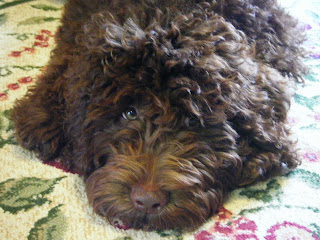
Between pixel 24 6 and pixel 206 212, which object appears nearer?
pixel 206 212

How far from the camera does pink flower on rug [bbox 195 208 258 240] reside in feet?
5.06

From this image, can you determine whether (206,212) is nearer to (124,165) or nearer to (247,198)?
(247,198)

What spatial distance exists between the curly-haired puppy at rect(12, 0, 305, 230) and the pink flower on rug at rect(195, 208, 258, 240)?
0.05 metres

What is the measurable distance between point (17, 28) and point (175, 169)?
2.36 metres

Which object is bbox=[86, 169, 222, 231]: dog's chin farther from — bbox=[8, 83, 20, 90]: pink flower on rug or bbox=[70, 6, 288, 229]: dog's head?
bbox=[8, 83, 20, 90]: pink flower on rug

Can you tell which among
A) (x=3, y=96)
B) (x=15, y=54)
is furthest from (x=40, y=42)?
(x=3, y=96)

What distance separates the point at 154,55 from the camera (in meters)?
1.54

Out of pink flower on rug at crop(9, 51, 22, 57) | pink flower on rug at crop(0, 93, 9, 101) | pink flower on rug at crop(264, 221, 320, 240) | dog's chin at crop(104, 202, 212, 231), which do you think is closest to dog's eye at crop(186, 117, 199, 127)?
dog's chin at crop(104, 202, 212, 231)

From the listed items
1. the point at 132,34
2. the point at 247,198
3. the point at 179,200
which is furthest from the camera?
the point at 247,198

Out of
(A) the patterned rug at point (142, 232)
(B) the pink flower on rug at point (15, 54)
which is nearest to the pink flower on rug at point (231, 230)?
(A) the patterned rug at point (142, 232)

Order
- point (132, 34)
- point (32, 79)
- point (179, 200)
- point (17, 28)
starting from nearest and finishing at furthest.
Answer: point (179, 200), point (132, 34), point (32, 79), point (17, 28)

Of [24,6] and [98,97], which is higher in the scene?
[98,97]

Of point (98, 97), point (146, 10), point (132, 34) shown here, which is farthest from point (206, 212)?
point (146, 10)

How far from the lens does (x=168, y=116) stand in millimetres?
1578
